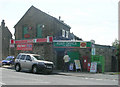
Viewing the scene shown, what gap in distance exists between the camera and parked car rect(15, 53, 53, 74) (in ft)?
57.3

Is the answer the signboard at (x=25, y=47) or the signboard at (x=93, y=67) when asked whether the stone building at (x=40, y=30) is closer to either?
the signboard at (x=25, y=47)

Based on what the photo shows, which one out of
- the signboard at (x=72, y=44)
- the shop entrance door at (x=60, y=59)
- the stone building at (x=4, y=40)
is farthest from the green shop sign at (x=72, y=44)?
the stone building at (x=4, y=40)

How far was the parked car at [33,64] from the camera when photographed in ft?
57.3

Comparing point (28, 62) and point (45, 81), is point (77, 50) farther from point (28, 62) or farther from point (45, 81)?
point (45, 81)

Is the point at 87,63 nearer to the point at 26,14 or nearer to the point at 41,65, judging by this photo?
the point at 41,65

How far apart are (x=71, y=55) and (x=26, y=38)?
336 inches

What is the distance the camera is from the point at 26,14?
93.8 ft

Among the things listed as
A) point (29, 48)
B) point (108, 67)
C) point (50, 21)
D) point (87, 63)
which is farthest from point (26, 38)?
point (108, 67)

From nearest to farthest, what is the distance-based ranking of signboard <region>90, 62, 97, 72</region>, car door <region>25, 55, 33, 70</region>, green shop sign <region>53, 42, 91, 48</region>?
car door <region>25, 55, 33, 70</region> → signboard <region>90, 62, 97, 72</region> → green shop sign <region>53, 42, 91, 48</region>

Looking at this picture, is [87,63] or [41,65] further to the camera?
[87,63]

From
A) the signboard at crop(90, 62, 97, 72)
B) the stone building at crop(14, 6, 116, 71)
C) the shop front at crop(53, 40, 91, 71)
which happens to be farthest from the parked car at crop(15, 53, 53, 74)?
the stone building at crop(14, 6, 116, 71)

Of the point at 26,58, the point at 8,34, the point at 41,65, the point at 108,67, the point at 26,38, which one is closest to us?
the point at 41,65

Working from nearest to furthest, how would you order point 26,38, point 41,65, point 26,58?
point 41,65 < point 26,58 < point 26,38

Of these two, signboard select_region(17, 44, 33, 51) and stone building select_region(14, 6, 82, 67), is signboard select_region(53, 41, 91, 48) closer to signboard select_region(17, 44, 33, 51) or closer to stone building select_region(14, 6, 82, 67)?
stone building select_region(14, 6, 82, 67)
